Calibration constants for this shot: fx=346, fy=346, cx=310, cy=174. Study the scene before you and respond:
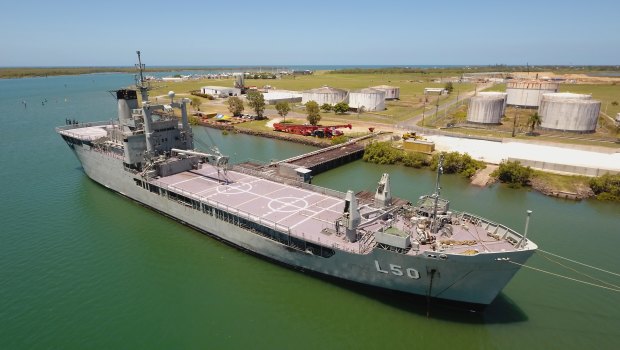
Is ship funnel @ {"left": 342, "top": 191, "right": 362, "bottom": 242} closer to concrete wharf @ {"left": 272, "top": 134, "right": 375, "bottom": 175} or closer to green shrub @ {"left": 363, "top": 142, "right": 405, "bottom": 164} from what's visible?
concrete wharf @ {"left": 272, "top": 134, "right": 375, "bottom": 175}

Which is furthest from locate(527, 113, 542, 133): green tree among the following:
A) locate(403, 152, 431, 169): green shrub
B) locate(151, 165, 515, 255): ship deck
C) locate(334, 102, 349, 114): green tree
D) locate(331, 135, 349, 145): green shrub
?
locate(151, 165, 515, 255): ship deck

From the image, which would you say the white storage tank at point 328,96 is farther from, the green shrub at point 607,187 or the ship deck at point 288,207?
the green shrub at point 607,187

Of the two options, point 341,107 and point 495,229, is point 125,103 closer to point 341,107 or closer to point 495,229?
point 495,229

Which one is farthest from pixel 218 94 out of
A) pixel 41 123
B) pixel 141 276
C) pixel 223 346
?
pixel 223 346

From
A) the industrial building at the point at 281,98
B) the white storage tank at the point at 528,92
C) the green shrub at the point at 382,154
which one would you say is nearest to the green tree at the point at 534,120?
the white storage tank at the point at 528,92

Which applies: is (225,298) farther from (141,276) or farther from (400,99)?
Answer: (400,99)

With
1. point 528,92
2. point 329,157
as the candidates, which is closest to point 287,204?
point 329,157
